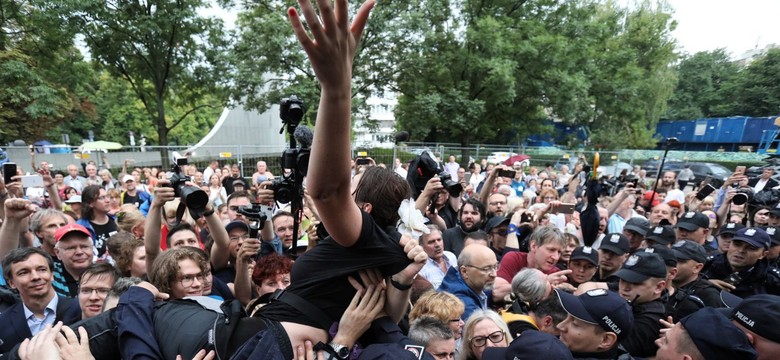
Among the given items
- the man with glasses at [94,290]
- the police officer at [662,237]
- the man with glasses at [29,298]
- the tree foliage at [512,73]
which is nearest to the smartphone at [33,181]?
the man with glasses at [29,298]

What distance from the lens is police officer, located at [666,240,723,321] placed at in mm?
3229

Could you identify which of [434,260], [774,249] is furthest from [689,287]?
[434,260]

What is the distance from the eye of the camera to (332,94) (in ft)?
3.74

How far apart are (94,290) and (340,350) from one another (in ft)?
6.76

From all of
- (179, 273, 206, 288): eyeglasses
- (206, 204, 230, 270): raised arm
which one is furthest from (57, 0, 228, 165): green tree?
(179, 273, 206, 288): eyeglasses

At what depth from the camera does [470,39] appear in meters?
20.0

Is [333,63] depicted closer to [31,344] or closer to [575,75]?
[31,344]

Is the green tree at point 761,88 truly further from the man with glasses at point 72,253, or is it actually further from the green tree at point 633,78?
the man with glasses at point 72,253

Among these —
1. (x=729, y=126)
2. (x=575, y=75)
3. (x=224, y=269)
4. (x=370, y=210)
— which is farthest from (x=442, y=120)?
(x=729, y=126)

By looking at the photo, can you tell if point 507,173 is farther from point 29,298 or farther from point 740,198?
point 29,298

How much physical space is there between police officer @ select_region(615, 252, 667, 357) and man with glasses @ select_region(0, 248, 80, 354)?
384 centimetres

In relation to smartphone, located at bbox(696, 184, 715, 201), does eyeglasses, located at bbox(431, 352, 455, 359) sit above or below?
below

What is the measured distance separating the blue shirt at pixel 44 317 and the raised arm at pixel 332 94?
2648mm

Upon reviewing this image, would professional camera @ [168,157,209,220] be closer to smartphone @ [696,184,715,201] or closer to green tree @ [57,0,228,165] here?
smartphone @ [696,184,715,201]
